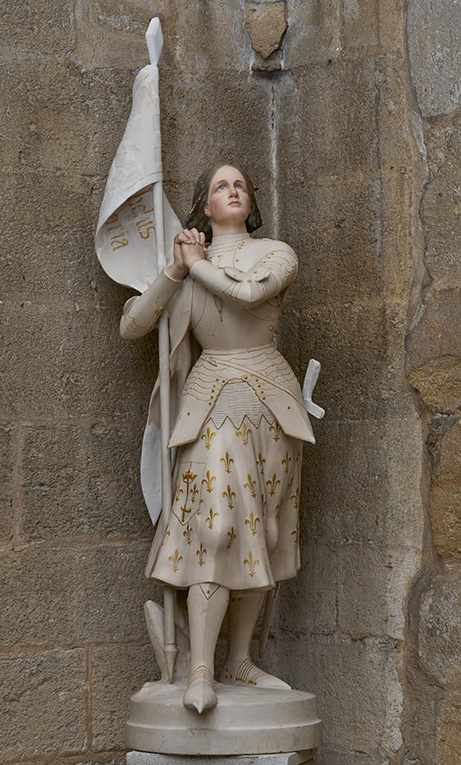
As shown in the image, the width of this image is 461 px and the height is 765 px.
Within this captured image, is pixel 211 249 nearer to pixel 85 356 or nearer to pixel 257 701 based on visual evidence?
pixel 85 356

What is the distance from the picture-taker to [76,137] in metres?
3.84

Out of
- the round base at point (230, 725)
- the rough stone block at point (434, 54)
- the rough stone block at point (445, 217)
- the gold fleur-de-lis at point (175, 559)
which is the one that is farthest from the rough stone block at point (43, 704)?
the rough stone block at point (434, 54)

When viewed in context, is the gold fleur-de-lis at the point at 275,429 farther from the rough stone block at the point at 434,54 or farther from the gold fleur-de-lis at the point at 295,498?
the rough stone block at the point at 434,54

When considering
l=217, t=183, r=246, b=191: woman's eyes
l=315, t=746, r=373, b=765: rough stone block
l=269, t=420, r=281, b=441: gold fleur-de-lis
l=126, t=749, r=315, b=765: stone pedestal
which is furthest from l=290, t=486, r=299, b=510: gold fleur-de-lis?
l=217, t=183, r=246, b=191: woman's eyes

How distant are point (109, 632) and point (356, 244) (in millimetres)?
1439

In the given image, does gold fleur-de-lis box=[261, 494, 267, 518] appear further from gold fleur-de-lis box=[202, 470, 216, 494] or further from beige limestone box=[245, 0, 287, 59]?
beige limestone box=[245, 0, 287, 59]

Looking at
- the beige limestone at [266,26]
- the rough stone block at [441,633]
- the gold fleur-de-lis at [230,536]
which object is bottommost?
the rough stone block at [441,633]

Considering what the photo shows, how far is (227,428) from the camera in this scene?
3293 mm

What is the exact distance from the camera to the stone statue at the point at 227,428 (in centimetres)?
324

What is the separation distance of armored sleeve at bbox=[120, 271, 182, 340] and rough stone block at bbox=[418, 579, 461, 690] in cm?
112

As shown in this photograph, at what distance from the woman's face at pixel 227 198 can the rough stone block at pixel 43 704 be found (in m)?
1.40

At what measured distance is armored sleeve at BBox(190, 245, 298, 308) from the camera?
328cm

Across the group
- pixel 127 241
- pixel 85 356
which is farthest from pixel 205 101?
pixel 85 356

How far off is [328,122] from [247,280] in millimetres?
846
